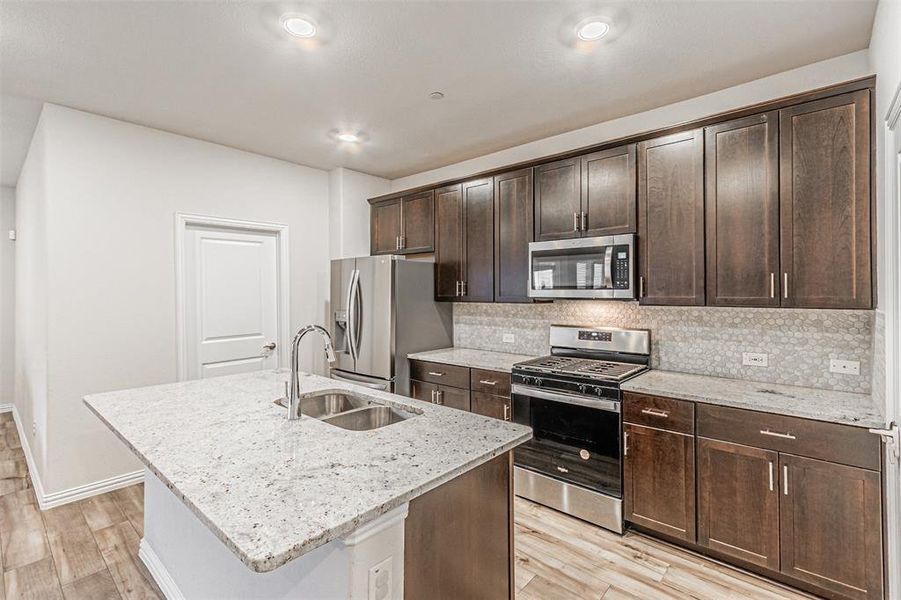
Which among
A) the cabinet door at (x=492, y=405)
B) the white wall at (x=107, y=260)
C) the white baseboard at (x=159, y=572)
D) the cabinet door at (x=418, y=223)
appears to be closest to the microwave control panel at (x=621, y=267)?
the cabinet door at (x=492, y=405)

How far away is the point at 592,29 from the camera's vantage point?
2.12m

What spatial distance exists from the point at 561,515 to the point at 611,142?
2454 millimetres

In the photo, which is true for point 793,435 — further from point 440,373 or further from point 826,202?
point 440,373

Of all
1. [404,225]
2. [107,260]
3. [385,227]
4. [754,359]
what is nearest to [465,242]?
[404,225]

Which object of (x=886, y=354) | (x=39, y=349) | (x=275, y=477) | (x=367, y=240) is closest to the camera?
(x=275, y=477)

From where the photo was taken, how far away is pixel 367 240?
4.72 meters

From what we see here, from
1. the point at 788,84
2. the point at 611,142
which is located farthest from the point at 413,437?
the point at 788,84

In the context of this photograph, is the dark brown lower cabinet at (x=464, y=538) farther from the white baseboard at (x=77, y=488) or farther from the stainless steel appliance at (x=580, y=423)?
the white baseboard at (x=77, y=488)

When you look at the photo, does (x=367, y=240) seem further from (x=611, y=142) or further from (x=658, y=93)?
(x=658, y=93)

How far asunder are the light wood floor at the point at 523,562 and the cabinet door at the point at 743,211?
4.74ft

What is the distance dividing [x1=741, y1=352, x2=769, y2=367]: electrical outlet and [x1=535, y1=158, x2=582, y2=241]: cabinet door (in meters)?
1.28

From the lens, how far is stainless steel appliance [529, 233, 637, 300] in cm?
286

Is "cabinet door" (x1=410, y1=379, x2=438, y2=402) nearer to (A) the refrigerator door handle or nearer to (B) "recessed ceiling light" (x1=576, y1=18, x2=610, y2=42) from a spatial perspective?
(A) the refrigerator door handle

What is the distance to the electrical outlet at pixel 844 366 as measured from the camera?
2.35 m
